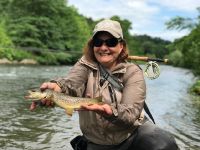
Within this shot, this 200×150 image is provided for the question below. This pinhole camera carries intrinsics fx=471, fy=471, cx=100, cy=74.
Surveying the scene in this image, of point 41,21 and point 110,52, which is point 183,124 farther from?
point 41,21

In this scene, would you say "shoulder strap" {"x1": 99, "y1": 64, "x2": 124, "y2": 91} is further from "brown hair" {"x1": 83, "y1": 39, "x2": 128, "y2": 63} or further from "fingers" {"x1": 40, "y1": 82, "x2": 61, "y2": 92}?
"fingers" {"x1": 40, "y1": 82, "x2": 61, "y2": 92}

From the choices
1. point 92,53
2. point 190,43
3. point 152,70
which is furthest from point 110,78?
point 190,43

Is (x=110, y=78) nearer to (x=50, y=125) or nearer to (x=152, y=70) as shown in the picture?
(x=152, y=70)

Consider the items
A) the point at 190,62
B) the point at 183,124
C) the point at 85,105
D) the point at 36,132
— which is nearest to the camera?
the point at 85,105

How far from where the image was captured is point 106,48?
17.8ft

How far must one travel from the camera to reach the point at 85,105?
4.74 metres

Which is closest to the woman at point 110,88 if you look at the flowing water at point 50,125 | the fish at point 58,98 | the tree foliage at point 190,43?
the fish at point 58,98

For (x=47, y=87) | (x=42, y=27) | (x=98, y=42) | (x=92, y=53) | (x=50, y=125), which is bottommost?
(x=50, y=125)

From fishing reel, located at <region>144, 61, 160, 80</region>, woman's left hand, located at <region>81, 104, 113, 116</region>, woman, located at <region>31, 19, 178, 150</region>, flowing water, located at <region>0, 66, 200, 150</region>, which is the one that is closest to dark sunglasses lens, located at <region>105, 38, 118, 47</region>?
woman, located at <region>31, 19, 178, 150</region>

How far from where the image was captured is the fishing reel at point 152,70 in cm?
755

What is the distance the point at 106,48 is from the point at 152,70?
240 centimetres

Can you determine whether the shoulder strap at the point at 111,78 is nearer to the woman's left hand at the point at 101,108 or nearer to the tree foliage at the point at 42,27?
the woman's left hand at the point at 101,108

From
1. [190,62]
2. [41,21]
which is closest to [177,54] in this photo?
[41,21]

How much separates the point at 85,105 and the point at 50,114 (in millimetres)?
9058
